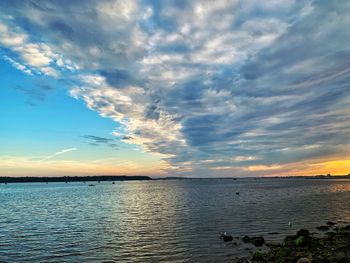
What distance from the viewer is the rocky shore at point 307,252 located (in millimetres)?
26734

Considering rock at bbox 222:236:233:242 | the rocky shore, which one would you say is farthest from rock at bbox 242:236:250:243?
the rocky shore

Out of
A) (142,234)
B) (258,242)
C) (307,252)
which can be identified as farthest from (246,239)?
(142,234)

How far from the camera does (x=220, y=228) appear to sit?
155 ft

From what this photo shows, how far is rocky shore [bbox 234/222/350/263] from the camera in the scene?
2673 centimetres

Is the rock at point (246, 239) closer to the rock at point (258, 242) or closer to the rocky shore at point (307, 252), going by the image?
the rock at point (258, 242)

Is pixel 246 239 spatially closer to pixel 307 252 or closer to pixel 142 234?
pixel 307 252

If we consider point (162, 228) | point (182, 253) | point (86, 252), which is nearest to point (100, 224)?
point (162, 228)

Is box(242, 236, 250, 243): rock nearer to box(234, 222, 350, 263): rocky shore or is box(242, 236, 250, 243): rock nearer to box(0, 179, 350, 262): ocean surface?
box(0, 179, 350, 262): ocean surface

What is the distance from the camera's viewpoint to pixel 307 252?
97.7ft

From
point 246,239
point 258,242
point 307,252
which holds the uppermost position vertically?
point 246,239

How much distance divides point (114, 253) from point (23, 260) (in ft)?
28.5

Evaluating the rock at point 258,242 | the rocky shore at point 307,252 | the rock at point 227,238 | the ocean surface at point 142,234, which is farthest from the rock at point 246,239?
the rocky shore at point 307,252

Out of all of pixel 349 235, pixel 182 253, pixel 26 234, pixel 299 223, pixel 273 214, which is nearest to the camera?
pixel 182 253

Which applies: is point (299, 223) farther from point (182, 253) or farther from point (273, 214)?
point (182, 253)
